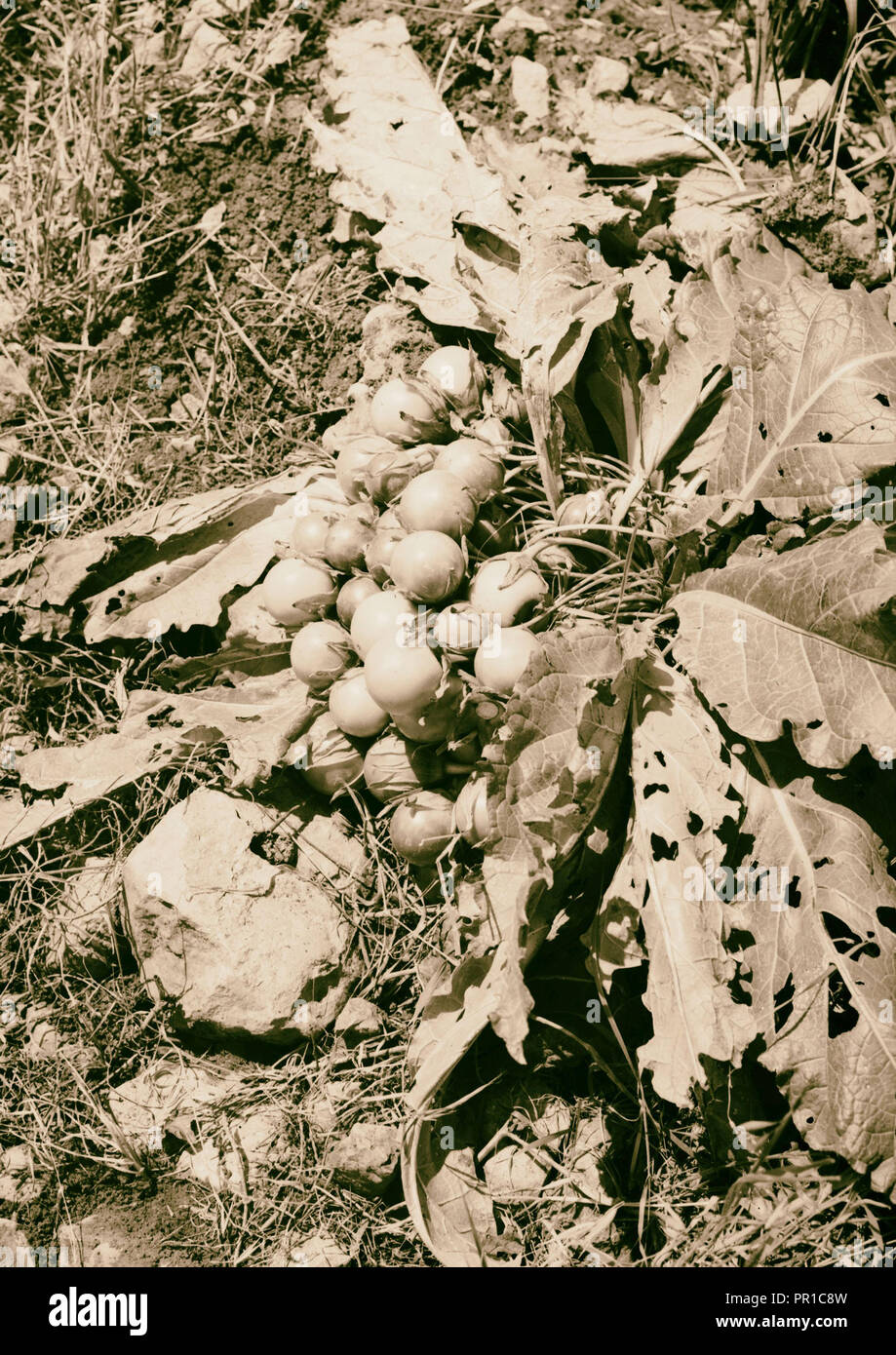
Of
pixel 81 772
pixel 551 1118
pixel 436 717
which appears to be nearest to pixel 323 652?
pixel 436 717

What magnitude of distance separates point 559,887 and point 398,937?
1.87 feet

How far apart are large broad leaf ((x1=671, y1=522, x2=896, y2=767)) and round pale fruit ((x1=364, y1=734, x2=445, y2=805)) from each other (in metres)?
0.66

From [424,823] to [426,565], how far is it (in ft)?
2.08

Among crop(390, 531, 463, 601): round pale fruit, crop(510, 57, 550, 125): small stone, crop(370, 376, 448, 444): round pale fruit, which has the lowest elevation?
crop(390, 531, 463, 601): round pale fruit

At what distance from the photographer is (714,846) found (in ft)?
7.95

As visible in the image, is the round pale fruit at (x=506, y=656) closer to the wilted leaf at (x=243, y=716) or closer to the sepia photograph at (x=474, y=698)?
the sepia photograph at (x=474, y=698)

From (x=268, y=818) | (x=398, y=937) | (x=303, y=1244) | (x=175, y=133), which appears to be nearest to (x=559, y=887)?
(x=398, y=937)

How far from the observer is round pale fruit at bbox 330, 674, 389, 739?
2.65 metres

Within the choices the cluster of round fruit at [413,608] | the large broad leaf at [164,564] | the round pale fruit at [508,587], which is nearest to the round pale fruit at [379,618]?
the cluster of round fruit at [413,608]

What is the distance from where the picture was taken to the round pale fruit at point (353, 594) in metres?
2.77

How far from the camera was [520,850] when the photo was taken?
7.94ft

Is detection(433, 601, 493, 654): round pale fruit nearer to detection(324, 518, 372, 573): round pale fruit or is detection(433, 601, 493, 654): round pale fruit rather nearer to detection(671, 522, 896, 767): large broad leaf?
detection(324, 518, 372, 573): round pale fruit

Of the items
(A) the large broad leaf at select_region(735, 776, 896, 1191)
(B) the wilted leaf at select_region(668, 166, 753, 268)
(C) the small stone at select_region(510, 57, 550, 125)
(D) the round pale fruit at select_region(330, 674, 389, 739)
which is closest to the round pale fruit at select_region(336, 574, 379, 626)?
(D) the round pale fruit at select_region(330, 674, 389, 739)

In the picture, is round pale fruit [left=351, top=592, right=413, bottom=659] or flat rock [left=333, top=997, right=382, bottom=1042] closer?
round pale fruit [left=351, top=592, right=413, bottom=659]
